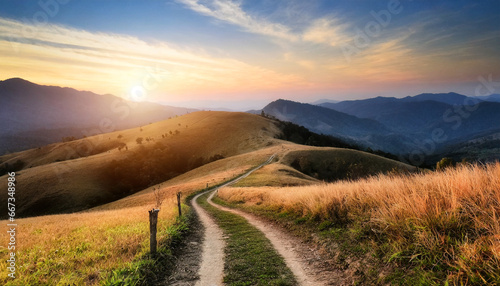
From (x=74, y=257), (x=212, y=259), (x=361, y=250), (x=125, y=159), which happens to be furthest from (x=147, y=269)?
(x=125, y=159)

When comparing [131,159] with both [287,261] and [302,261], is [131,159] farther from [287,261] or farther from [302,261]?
[302,261]

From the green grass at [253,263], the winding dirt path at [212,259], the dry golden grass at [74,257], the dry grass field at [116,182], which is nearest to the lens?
the green grass at [253,263]

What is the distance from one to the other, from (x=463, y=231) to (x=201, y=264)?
323 inches

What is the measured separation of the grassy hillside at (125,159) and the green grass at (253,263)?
262 feet

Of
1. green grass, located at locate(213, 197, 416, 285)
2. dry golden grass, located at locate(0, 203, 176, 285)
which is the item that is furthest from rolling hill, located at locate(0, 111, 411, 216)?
dry golden grass, located at locate(0, 203, 176, 285)

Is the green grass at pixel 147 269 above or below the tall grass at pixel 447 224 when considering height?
below

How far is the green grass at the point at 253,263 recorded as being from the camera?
7.47 metres

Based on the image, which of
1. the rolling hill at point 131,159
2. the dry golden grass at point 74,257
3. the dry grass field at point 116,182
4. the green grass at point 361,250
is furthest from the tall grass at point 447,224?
the rolling hill at point 131,159

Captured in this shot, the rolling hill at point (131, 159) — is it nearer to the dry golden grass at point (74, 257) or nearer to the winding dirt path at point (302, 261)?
the winding dirt path at point (302, 261)

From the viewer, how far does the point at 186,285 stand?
A: 7.54 m

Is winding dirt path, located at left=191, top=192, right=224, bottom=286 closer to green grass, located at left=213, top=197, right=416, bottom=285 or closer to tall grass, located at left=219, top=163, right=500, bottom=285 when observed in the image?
green grass, located at left=213, top=197, right=416, bottom=285

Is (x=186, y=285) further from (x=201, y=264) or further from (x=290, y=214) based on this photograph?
(x=290, y=214)

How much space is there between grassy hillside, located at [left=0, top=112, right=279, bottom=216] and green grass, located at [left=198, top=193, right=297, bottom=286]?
80.0 m

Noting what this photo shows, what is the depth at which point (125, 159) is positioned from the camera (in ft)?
344
